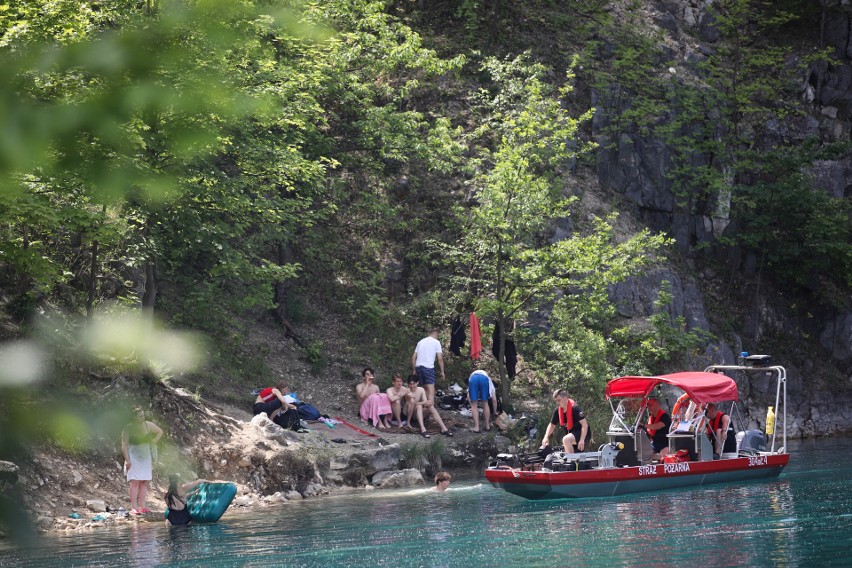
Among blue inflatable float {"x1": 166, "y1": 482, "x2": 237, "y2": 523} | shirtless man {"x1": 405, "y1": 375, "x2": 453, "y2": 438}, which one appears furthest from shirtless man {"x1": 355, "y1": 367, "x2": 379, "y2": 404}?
blue inflatable float {"x1": 166, "y1": 482, "x2": 237, "y2": 523}

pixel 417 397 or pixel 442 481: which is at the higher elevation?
pixel 417 397

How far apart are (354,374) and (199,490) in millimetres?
10261

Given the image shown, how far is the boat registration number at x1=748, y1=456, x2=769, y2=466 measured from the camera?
19.6m

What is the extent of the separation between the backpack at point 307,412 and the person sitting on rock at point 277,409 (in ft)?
2.86

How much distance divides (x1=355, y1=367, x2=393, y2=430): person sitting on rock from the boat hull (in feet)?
20.9

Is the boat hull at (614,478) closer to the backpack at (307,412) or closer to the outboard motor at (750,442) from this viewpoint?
the outboard motor at (750,442)

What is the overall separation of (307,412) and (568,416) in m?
6.59

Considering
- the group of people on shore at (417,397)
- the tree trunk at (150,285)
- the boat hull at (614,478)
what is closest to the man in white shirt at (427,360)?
the group of people on shore at (417,397)

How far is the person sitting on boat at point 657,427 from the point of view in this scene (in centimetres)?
1959

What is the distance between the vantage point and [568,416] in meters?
18.2

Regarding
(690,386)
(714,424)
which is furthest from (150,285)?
(714,424)

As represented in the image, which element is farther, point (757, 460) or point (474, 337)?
point (474, 337)

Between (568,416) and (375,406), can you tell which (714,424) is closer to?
(568,416)

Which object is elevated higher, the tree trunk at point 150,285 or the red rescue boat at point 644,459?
the tree trunk at point 150,285
